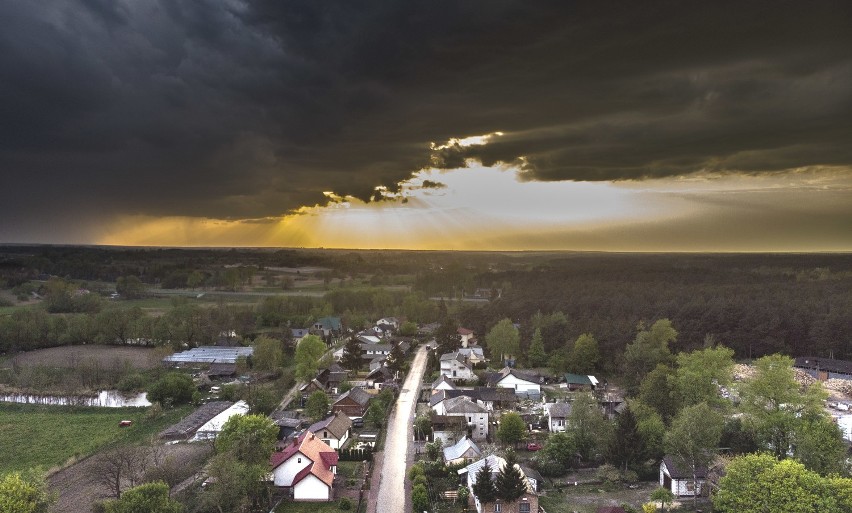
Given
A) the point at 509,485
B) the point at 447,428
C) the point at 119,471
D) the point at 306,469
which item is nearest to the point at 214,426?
the point at 119,471

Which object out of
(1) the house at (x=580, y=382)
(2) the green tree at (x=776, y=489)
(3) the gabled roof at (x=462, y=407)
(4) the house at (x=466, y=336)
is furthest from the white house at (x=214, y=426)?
(4) the house at (x=466, y=336)

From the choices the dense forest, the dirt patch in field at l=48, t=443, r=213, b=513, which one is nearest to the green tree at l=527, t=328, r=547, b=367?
the dense forest

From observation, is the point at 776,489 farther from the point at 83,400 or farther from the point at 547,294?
the point at 547,294

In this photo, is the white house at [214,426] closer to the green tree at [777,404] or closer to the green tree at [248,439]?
the green tree at [248,439]

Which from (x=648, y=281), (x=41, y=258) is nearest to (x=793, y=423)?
(x=648, y=281)

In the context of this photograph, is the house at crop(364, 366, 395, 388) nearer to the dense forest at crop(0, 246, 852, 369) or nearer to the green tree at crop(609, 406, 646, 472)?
the dense forest at crop(0, 246, 852, 369)

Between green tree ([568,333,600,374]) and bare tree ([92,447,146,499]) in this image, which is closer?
bare tree ([92,447,146,499])
